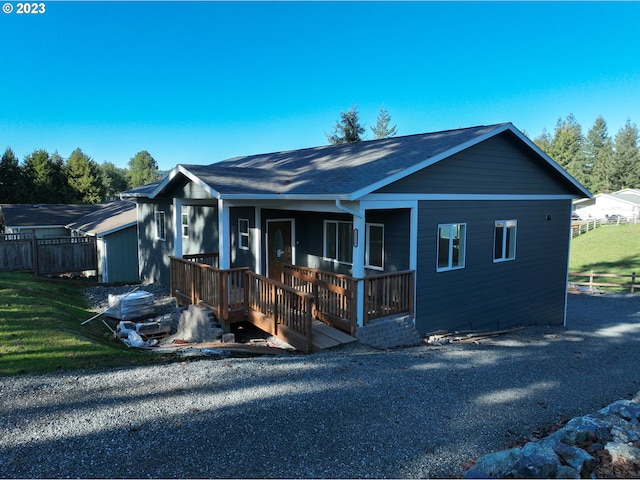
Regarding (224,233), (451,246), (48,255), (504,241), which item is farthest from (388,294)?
(48,255)

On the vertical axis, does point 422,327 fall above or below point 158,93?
below

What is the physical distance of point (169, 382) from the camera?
→ 5617 millimetres

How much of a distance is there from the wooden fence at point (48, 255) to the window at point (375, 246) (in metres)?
13.4

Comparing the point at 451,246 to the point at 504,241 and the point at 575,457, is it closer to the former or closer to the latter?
the point at 504,241

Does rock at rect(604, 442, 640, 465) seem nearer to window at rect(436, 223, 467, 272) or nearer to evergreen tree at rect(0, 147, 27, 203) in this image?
window at rect(436, 223, 467, 272)

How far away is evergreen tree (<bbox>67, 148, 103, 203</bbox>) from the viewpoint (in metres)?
37.8

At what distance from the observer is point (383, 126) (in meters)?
57.0

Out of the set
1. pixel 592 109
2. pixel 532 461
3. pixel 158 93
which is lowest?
pixel 532 461

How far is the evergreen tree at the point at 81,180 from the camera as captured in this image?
3778 centimetres

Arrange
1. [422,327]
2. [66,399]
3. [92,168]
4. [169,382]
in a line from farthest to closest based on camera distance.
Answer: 1. [92,168]
2. [422,327]
3. [169,382]
4. [66,399]

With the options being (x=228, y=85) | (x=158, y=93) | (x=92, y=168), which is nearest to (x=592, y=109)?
(x=228, y=85)

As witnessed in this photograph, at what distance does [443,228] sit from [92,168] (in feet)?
127

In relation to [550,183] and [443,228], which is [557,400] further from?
[550,183]

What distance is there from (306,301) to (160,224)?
33.0 feet
